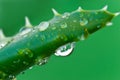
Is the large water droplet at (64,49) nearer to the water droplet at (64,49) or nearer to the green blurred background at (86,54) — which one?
the water droplet at (64,49)

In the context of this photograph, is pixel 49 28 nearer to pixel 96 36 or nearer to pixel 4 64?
pixel 4 64

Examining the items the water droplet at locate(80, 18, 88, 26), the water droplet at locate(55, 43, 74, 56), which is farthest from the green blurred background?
the water droplet at locate(80, 18, 88, 26)

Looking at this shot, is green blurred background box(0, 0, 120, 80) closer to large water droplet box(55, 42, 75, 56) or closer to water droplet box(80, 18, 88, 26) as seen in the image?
large water droplet box(55, 42, 75, 56)

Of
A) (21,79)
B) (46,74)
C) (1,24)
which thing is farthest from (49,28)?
(1,24)

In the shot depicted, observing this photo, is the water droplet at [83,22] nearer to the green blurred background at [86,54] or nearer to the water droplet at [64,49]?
the water droplet at [64,49]

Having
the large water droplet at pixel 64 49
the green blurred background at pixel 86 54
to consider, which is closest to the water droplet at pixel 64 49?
the large water droplet at pixel 64 49

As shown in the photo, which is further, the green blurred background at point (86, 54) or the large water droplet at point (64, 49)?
the green blurred background at point (86, 54)

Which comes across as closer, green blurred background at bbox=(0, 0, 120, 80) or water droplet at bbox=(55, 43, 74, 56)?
water droplet at bbox=(55, 43, 74, 56)

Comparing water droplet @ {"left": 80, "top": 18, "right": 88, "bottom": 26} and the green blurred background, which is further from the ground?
the green blurred background

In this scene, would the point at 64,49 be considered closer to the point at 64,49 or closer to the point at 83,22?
the point at 64,49

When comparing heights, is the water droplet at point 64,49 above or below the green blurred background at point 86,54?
below

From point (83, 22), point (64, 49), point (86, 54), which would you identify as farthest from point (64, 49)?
point (86, 54)
